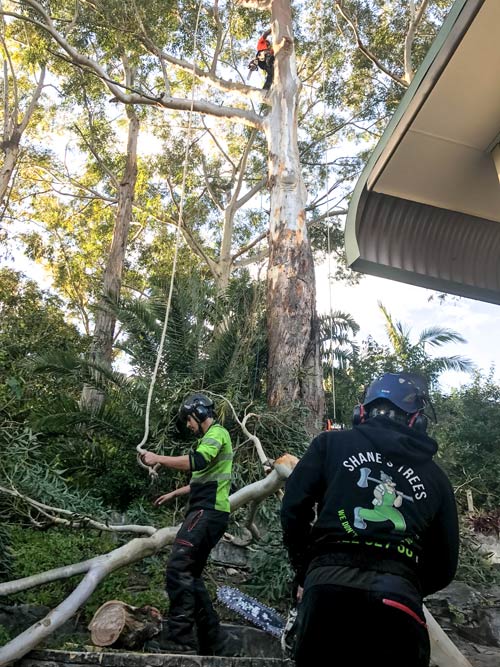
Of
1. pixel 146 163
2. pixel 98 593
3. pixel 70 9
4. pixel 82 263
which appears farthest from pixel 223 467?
pixel 82 263

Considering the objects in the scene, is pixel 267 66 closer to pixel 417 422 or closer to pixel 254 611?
pixel 254 611

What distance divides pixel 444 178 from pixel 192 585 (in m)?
3.41

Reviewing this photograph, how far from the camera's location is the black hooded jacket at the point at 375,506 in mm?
2002

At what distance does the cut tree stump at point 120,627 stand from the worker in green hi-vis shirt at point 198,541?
142mm

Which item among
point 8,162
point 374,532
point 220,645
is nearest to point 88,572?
point 220,645

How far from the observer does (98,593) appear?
4.52 m

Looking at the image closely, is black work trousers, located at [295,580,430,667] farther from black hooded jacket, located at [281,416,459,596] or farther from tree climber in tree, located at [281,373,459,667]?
black hooded jacket, located at [281,416,459,596]

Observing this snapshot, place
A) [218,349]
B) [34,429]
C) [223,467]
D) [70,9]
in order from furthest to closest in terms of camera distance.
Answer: [70,9] → [218,349] → [34,429] → [223,467]

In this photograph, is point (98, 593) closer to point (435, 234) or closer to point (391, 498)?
point (391, 498)

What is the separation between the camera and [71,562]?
16.3ft

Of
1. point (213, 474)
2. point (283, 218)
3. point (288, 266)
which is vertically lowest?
point (213, 474)

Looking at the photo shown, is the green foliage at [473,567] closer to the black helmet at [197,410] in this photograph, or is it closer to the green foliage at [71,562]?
the green foliage at [71,562]

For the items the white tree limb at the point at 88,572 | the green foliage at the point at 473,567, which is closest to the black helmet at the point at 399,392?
the white tree limb at the point at 88,572

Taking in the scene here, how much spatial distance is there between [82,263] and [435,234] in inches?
724
